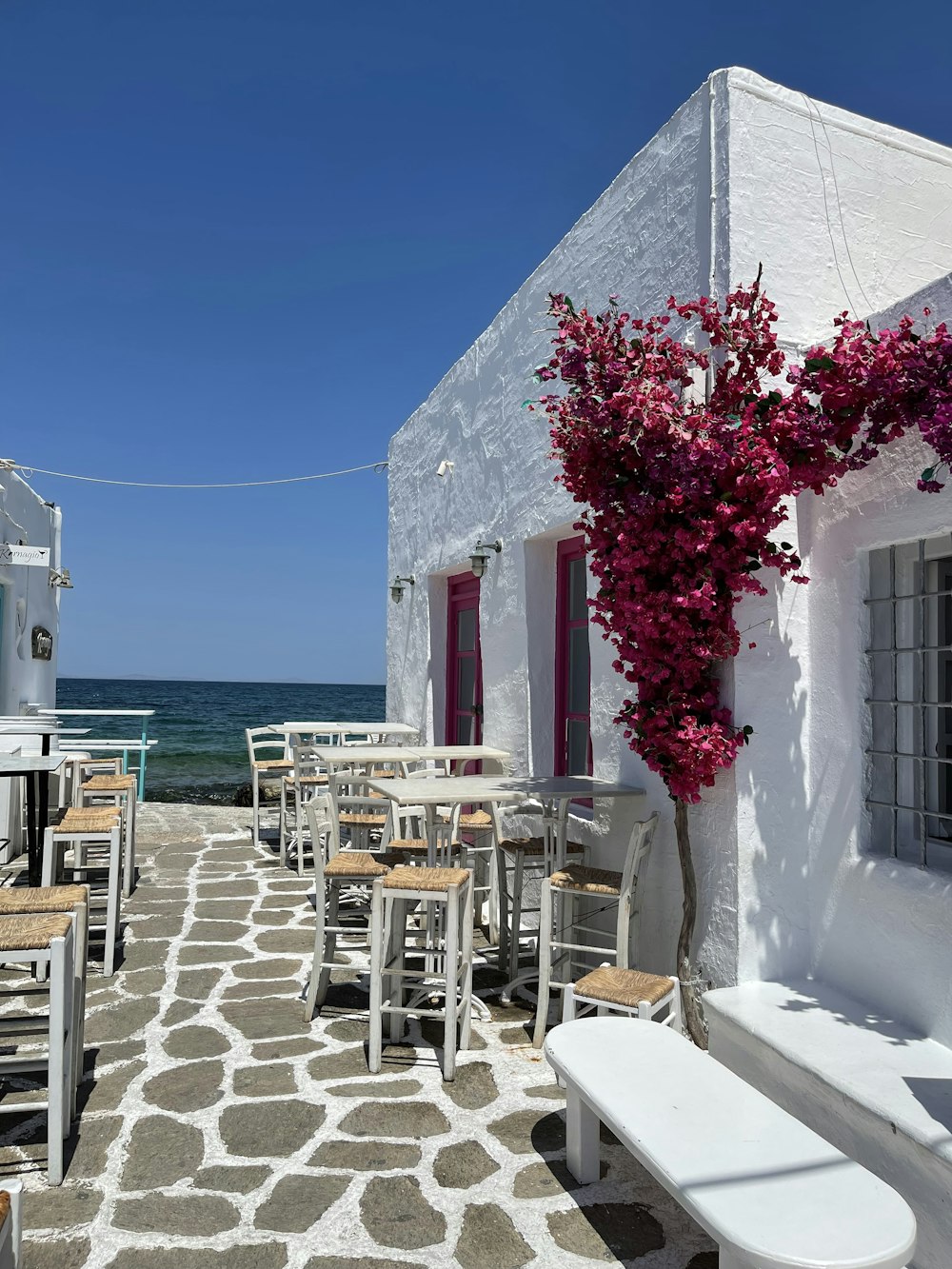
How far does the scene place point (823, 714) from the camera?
346 centimetres

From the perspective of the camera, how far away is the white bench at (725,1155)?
166 centimetres

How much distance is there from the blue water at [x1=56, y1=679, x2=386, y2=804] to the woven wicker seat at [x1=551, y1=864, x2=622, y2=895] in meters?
13.4

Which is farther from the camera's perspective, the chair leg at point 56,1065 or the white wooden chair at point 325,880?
the white wooden chair at point 325,880

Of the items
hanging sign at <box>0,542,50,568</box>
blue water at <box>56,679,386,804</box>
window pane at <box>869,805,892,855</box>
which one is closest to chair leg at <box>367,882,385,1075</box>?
window pane at <box>869,805,892,855</box>

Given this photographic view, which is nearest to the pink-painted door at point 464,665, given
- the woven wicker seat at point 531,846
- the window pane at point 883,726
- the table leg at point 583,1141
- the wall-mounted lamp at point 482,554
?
the wall-mounted lamp at point 482,554

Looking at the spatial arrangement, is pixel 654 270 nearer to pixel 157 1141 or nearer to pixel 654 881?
pixel 654 881

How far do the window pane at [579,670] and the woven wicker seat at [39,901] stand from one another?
2986mm

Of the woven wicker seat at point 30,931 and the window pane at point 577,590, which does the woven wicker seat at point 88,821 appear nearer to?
the woven wicker seat at point 30,931

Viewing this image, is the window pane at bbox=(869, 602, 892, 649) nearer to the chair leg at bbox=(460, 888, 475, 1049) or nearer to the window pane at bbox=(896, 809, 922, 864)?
the window pane at bbox=(896, 809, 922, 864)

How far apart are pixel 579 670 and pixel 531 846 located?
1262mm

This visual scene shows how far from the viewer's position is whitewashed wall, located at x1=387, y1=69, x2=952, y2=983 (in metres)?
3.46

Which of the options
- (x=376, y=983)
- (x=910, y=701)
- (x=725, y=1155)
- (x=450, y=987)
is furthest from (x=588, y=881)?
(x=725, y=1155)

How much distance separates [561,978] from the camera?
4281 millimetres

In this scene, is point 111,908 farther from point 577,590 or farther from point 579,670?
point 577,590
